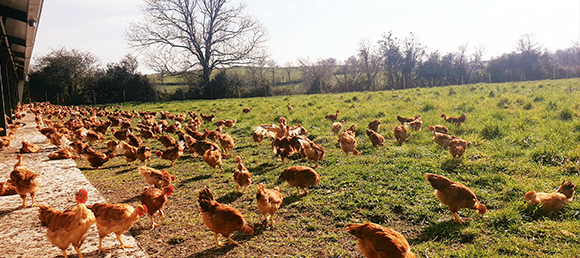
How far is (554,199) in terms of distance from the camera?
4.14 meters

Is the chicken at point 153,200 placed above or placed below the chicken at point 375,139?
below

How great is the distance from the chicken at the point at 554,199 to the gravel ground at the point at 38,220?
16.8ft

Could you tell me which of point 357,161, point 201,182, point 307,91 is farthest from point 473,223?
point 307,91

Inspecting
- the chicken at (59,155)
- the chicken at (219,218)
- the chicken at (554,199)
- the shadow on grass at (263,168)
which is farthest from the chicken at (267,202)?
the chicken at (59,155)

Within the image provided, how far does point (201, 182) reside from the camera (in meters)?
6.74

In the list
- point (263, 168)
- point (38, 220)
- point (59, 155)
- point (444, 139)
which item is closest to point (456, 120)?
point (444, 139)

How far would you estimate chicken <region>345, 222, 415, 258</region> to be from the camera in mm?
2900

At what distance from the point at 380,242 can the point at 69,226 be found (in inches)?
127

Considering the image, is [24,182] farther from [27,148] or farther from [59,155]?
[27,148]

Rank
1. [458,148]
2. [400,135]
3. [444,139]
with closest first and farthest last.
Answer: [458,148]
[444,139]
[400,135]

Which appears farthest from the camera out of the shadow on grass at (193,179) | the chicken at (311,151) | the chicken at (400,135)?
the chicken at (400,135)

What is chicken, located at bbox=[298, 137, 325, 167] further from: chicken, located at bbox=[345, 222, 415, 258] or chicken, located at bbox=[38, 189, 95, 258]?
chicken, located at bbox=[38, 189, 95, 258]

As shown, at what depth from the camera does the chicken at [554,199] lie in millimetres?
4113

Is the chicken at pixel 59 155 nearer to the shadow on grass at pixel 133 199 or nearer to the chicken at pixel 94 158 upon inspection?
the chicken at pixel 94 158
